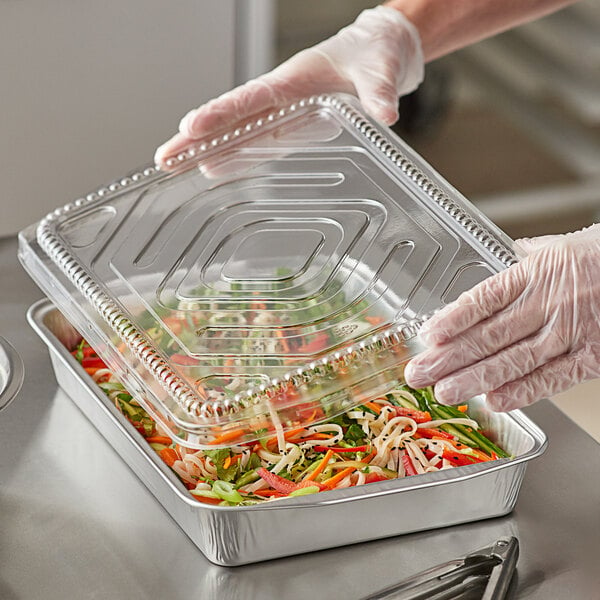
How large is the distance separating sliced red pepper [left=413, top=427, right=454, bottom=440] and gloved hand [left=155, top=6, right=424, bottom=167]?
497 mm

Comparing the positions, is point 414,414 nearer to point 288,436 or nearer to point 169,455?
point 288,436

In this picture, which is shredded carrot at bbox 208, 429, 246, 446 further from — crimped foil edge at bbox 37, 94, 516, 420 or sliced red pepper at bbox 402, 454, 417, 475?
sliced red pepper at bbox 402, 454, 417, 475

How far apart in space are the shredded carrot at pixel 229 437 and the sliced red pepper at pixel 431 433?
0.30 metres

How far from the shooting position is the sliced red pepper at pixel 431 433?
129 cm

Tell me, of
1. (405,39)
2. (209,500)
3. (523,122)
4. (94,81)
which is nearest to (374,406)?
(209,500)

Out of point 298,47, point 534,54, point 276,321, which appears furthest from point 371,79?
point 534,54

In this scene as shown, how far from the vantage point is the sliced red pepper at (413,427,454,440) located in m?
1.29

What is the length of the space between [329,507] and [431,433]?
24 cm

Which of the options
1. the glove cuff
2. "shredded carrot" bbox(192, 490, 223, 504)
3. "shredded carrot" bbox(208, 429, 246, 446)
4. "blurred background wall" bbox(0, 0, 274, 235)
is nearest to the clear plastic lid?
"shredded carrot" bbox(208, 429, 246, 446)

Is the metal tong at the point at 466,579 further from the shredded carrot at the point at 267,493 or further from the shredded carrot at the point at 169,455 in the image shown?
the shredded carrot at the point at 169,455

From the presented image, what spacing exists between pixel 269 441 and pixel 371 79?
693 millimetres

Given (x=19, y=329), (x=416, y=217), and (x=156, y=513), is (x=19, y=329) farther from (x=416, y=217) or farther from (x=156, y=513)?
→ (x=416, y=217)

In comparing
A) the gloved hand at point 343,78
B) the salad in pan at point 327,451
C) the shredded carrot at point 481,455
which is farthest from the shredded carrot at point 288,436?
the gloved hand at point 343,78

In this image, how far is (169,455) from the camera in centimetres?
122
